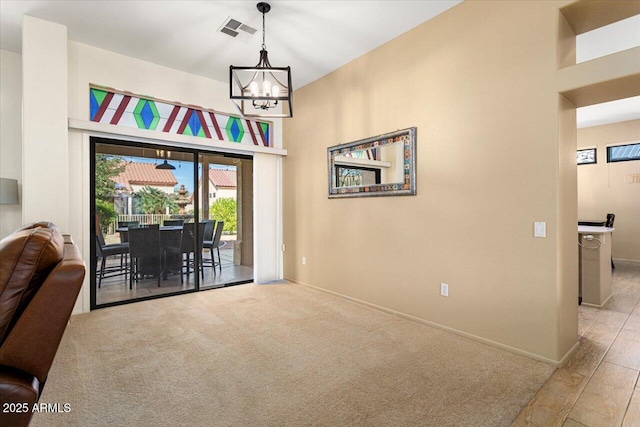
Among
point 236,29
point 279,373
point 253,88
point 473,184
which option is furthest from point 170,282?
point 473,184

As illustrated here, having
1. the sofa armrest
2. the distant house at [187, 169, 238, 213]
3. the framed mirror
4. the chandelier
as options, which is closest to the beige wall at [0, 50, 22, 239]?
the distant house at [187, 169, 238, 213]

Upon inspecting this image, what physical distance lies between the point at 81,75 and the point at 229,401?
4.03 meters

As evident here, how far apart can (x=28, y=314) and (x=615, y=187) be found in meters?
9.48

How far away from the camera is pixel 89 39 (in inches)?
143

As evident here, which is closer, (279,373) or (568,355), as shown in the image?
(279,373)

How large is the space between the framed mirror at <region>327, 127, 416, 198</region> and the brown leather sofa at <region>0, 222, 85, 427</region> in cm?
295

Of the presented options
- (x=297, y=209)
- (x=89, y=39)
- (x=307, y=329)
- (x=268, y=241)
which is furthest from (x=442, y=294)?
(x=89, y=39)

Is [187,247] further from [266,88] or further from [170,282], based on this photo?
[266,88]

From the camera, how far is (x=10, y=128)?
11.9 feet

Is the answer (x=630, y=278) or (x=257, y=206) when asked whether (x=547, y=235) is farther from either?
(x=630, y=278)

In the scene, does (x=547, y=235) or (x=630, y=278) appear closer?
(x=547, y=235)

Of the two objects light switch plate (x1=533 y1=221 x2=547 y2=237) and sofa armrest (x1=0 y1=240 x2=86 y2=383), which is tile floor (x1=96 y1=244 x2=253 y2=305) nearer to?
sofa armrest (x1=0 y1=240 x2=86 y2=383)

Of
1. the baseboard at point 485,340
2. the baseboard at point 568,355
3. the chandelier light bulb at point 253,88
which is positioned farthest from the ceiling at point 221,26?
the baseboard at point 568,355

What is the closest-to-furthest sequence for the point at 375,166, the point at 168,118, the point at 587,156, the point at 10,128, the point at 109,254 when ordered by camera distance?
1. the point at 10,128
2. the point at 375,166
3. the point at 109,254
4. the point at 168,118
5. the point at 587,156
